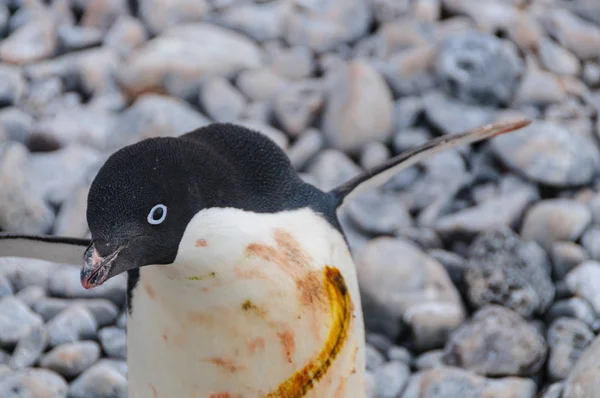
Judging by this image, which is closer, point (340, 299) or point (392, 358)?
point (340, 299)

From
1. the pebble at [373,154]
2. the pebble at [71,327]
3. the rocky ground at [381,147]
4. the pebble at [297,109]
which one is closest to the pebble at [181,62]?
the rocky ground at [381,147]

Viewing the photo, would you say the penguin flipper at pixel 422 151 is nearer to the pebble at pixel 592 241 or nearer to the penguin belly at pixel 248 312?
the penguin belly at pixel 248 312

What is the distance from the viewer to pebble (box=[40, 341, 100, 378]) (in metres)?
1.49

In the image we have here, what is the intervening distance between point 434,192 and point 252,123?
45cm

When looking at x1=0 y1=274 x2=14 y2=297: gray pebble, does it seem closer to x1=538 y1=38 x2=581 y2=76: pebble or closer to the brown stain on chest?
the brown stain on chest

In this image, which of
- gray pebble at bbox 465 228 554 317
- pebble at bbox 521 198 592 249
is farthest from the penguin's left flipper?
pebble at bbox 521 198 592 249

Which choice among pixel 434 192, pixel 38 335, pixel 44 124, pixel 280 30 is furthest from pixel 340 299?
pixel 280 30

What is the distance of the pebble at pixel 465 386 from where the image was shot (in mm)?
1407

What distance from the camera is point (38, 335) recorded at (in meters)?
1.53

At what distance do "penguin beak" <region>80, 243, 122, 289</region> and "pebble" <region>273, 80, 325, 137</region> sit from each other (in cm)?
135

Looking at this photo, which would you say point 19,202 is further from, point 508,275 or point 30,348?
point 508,275

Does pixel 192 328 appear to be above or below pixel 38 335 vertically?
above

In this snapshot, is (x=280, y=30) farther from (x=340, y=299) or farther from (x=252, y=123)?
(x=340, y=299)

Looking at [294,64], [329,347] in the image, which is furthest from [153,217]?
[294,64]
